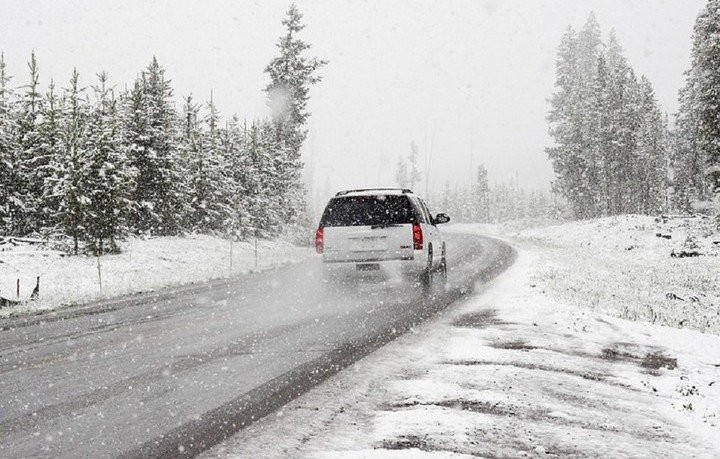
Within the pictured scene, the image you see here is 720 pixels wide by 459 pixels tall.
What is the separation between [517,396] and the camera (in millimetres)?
4910

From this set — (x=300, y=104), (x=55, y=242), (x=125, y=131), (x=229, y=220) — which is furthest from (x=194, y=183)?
(x=300, y=104)

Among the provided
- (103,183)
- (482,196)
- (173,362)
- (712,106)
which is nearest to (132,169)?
(103,183)

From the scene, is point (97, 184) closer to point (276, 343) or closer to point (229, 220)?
point (229, 220)

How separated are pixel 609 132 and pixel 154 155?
37397mm

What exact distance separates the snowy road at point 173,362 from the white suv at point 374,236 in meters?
0.62

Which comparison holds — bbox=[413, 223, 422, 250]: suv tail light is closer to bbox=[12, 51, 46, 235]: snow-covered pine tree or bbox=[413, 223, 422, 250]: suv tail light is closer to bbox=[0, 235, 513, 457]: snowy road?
bbox=[0, 235, 513, 457]: snowy road

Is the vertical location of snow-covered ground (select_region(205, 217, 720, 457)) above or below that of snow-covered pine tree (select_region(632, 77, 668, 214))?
below

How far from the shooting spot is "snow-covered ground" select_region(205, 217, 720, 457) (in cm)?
387

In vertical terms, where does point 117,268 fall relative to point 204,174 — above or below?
below

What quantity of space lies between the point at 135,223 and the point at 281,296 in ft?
62.9

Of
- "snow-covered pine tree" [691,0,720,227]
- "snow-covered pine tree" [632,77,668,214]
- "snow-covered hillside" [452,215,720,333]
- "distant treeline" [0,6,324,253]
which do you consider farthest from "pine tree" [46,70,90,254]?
"snow-covered pine tree" [632,77,668,214]

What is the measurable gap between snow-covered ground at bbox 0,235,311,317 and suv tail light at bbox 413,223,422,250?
261 inches

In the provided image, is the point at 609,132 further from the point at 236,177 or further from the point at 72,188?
the point at 72,188

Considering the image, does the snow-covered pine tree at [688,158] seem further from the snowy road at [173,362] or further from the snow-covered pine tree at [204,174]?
the snowy road at [173,362]
